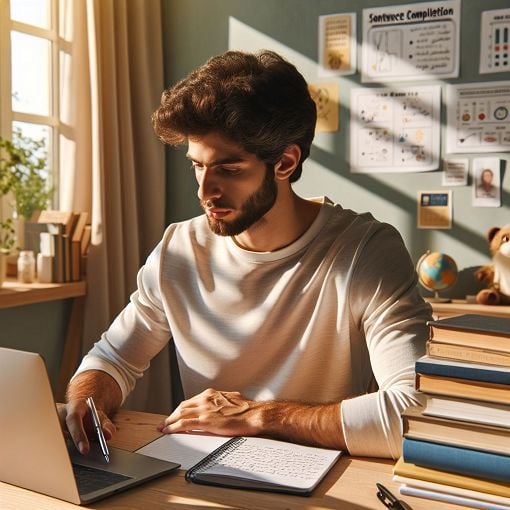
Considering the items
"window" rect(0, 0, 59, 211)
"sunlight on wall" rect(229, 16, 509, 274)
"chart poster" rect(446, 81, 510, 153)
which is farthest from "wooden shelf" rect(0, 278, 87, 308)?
"chart poster" rect(446, 81, 510, 153)

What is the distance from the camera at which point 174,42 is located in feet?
11.9

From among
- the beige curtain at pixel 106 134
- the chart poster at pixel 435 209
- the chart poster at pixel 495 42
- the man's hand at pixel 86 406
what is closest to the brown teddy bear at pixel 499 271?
the chart poster at pixel 435 209

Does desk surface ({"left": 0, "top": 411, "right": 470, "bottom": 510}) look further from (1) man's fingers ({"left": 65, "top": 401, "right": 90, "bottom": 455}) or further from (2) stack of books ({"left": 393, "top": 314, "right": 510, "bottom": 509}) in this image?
(1) man's fingers ({"left": 65, "top": 401, "right": 90, "bottom": 455})

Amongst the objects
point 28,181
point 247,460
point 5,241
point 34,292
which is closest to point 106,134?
point 28,181

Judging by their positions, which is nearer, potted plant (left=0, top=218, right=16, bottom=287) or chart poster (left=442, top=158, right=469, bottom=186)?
potted plant (left=0, top=218, right=16, bottom=287)

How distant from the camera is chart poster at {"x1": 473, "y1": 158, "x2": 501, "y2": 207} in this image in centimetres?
300

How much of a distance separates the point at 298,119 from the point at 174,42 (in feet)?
6.91

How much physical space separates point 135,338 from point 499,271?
1680 millimetres

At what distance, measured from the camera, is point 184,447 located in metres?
1.29

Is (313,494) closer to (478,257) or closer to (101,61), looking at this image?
(478,257)

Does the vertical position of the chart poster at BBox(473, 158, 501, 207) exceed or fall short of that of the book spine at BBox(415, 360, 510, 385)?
it exceeds it

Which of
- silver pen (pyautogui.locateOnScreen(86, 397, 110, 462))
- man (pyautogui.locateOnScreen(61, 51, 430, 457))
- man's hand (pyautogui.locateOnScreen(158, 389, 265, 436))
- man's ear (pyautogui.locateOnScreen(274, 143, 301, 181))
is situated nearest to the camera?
silver pen (pyautogui.locateOnScreen(86, 397, 110, 462))

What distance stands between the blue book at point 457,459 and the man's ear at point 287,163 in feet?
2.79

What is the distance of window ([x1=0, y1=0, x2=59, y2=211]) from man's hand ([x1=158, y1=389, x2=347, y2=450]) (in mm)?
2014
